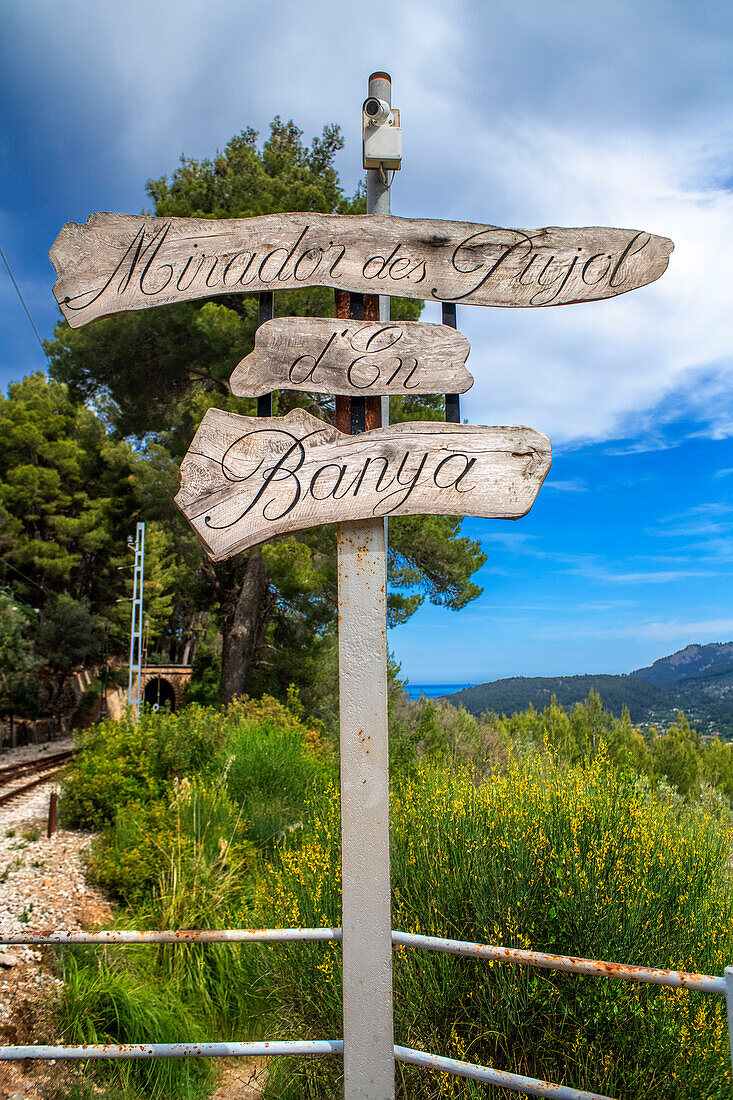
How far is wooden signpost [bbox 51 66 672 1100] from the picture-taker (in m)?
2.31

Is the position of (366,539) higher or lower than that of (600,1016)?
higher

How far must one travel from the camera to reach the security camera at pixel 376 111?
2.66 metres

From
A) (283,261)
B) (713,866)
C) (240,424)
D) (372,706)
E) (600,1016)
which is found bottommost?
(600,1016)

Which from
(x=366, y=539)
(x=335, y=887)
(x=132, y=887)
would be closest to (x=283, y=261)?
(x=366, y=539)

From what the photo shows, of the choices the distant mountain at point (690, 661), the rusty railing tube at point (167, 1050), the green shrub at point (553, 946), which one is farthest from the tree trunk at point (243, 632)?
the distant mountain at point (690, 661)

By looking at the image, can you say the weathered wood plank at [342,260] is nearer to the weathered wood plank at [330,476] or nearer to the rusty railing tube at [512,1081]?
the weathered wood plank at [330,476]

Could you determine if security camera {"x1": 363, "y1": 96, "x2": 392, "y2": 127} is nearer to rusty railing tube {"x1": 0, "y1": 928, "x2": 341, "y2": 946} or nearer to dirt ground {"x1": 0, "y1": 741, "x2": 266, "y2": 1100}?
rusty railing tube {"x1": 0, "y1": 928, "x2": 341, "y2": 946}

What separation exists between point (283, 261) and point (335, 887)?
2.94m

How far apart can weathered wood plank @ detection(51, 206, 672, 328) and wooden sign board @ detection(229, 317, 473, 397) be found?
0.58 feet

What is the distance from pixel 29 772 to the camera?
15.2m

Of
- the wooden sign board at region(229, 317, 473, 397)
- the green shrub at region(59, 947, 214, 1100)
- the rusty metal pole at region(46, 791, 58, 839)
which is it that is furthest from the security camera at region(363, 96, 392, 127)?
the rusty metal pole at region(46, 791, 58, 839)

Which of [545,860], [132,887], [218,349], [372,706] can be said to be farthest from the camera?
[218,349]

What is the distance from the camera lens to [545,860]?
2791 millimetres

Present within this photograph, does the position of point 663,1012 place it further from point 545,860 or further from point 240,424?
point 240,424
